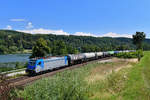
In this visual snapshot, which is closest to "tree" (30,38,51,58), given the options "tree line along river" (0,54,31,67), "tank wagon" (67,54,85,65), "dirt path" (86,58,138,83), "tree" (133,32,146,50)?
"tree line along river" (0,54,31,67)

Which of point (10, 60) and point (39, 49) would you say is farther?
point (10, 60)

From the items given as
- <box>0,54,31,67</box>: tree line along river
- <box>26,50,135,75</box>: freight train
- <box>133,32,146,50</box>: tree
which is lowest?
<box>0,54,31,67</box>: tree line along river

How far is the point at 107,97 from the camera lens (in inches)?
463

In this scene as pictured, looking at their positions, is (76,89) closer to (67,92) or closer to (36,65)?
(67,92)

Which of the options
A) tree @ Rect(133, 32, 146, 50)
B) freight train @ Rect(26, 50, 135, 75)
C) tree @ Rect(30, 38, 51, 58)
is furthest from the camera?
tree @ Rect(133, 32, 146, 50)

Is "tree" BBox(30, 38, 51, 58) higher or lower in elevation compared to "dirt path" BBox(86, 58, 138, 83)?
higher

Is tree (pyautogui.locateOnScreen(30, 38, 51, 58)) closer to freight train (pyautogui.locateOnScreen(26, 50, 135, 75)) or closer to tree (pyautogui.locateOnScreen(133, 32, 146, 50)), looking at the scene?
freight train (pyautogui.locateOnScreen(26, 50, 135, 75))

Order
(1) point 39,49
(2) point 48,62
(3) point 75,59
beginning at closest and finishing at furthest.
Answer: (2) point 48,62
(3) point 75,59
(1) point 39,49

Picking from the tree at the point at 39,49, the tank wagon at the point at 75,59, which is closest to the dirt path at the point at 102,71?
the tank wagon at the point at 75,59

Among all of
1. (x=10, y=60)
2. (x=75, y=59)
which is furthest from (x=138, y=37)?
(x=10, y=60)

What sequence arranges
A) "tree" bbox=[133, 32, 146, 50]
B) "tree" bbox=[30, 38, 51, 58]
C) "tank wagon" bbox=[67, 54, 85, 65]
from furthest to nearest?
"tree" bbox=[133, 32, 146, 50], "tree" bbox=[30, 38, 51, 58], "tank wagon" bbox=[67, 54, 85, 65]

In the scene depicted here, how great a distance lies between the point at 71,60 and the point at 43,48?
58.4 ft

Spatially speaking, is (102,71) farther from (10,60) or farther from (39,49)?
(10,60)

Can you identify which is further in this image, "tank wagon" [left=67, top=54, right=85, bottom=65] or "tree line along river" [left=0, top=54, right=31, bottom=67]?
"tree line along river" [left=0, top=54, right=31, bottom=67]
